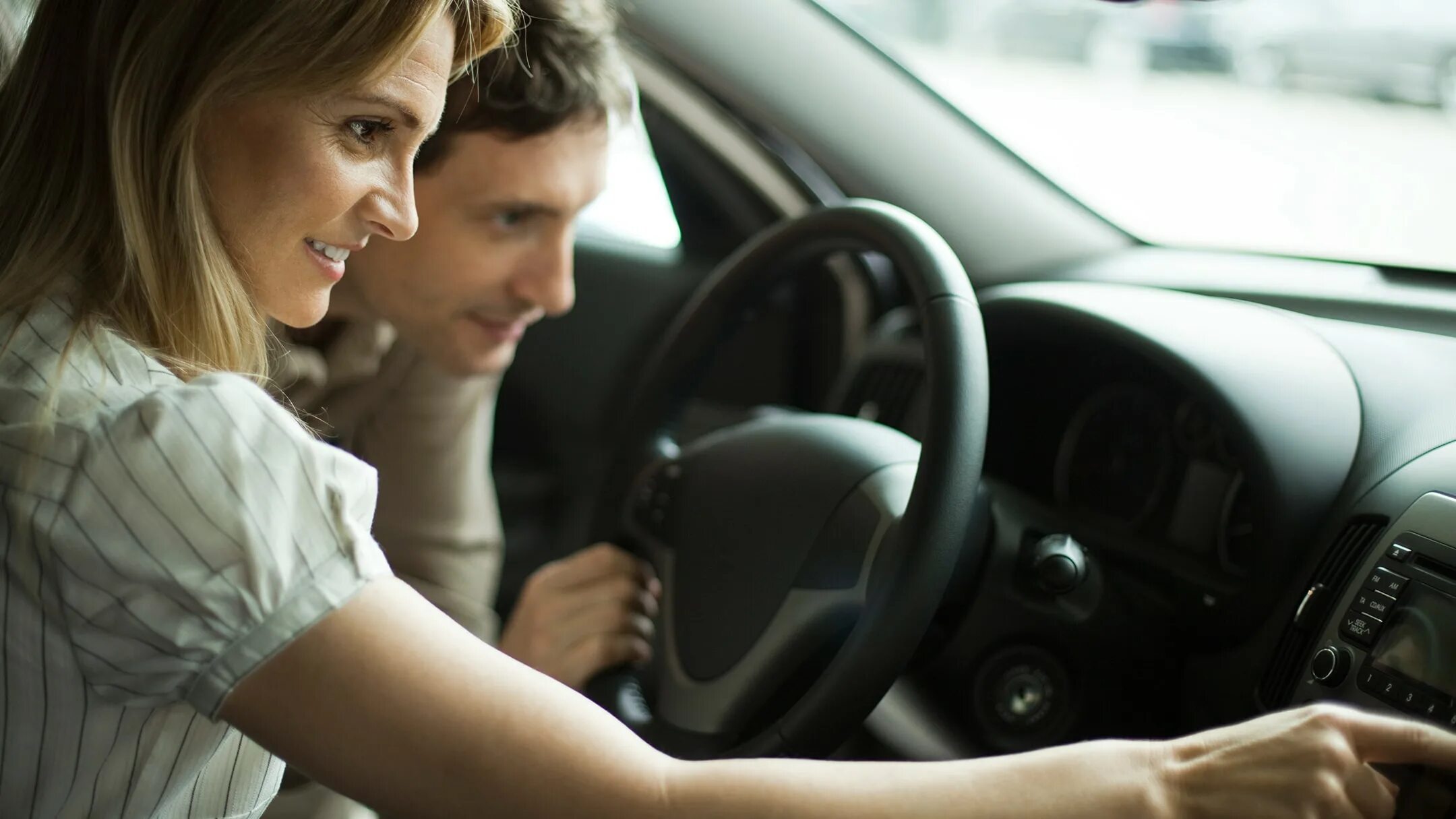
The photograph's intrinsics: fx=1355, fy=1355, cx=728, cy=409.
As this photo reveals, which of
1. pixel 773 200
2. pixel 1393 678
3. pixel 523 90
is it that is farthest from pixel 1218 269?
pixel 523 90

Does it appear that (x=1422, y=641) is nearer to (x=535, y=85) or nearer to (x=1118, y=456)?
(x=1118, y=456)

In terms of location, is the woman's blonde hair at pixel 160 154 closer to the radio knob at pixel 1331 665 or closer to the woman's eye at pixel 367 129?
the woman's eye at pixel 367 129

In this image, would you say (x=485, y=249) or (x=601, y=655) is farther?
(x=485, y=249)

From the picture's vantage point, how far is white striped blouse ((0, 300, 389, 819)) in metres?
0.71

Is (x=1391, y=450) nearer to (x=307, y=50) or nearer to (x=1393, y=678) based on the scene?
(x=1393, y=678)

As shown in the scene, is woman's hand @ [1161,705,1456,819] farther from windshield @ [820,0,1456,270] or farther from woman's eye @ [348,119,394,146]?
windshield @ [820,0,1456,270]

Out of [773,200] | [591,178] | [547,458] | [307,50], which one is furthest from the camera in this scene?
[547,458]

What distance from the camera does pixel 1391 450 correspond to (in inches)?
45.1

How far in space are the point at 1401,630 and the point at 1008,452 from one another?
0.52 metres

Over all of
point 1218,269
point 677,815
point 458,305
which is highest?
point 1218,269

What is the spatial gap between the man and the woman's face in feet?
0.86

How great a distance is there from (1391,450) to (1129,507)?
0.85 feet

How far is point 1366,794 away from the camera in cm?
74

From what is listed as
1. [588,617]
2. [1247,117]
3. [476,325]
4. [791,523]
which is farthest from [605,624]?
[1247,117]
